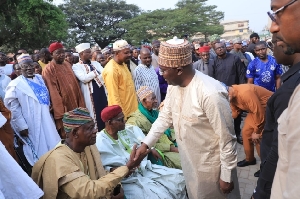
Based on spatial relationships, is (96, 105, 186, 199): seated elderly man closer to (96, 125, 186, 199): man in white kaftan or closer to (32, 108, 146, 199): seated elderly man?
(96, 125, 186, 199): man in white kaftan

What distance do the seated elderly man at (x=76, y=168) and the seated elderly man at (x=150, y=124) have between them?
3.96ft

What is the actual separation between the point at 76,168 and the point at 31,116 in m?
2.30

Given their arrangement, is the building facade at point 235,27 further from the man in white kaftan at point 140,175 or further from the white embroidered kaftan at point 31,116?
the man in white kaftan at point 140,175

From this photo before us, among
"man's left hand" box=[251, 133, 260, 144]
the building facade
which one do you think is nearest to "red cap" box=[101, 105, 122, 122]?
"man's left hand" box=[251, 133, 260, 144]

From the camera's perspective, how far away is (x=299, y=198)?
68 cm

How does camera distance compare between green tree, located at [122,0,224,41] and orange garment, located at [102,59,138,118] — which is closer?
orange garment, located at [102,59,138,118]

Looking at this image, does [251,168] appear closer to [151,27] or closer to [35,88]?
[35,88]

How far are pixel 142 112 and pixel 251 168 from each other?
191cm

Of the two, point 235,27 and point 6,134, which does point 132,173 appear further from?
point 235,27

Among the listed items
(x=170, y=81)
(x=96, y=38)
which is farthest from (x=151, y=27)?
(x=170, y=81)

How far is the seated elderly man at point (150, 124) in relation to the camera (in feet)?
12.3

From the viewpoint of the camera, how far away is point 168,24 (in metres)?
37.7

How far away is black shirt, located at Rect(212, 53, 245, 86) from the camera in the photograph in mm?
5890

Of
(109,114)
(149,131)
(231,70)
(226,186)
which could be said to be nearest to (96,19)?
(231,70)
